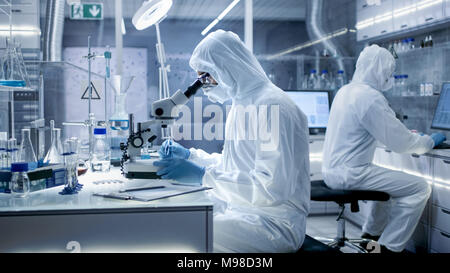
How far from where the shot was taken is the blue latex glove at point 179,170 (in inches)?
66.2

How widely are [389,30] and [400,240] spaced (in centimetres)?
193

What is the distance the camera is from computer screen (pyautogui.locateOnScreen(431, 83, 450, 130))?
311cm

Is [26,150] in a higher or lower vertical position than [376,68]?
lower

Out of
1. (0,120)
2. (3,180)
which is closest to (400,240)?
A: (3,180)

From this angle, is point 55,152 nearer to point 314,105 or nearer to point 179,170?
point 179,170

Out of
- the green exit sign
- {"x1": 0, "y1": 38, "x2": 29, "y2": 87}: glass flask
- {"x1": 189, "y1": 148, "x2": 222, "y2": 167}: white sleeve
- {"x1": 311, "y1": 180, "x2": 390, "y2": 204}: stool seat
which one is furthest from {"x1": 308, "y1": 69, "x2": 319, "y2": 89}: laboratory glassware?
{"x1": 0, "y1": 38, "x2": 29, "y2": 87}: glass flask

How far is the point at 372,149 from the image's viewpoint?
2887 mm

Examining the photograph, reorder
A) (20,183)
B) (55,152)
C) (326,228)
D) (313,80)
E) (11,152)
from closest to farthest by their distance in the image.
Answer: (20,183)
(11,152)
(55,152)
(326,228)
(313,80)

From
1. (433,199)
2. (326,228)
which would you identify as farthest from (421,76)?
(326,228)

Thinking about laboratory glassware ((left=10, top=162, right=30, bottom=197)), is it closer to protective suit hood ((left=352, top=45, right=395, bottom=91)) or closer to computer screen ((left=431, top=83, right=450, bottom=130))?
protective suit hood ((left=352, top=45, right=395, bottom=91))

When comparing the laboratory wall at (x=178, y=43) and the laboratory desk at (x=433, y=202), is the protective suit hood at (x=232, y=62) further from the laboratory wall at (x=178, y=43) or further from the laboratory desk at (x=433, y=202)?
the laboratory wall at (x=178, y=43)

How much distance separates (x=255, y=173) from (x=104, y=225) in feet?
2.01

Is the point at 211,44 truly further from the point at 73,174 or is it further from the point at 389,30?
the point at 389,30
